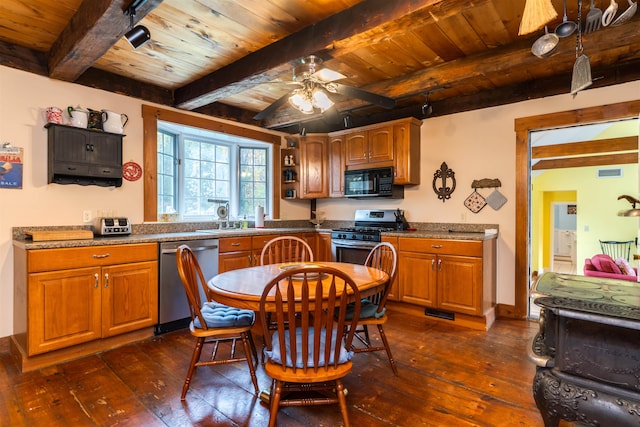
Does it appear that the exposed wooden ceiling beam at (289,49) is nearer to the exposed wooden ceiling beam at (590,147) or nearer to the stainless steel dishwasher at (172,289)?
the stainless steel dishwasher at (172,289)

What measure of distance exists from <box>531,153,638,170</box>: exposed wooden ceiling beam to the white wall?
2711mm

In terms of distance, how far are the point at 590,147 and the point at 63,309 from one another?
673 centimetres

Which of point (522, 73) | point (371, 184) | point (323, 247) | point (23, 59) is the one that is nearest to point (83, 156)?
point (23, 59)

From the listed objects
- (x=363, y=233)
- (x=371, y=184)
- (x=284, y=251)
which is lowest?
(x=284, y=251)

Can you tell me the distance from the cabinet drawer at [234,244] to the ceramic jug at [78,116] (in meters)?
1.60

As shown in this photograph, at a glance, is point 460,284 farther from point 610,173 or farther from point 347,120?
point 610,173

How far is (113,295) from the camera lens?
2.68 m

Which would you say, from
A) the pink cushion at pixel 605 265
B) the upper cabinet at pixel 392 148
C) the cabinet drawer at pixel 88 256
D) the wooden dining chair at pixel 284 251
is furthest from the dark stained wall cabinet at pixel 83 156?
the pink cushion at pixel 605 265

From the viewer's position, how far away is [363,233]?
395 centimetres

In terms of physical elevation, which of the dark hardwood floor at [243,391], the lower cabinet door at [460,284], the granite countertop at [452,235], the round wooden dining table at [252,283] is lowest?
the dark hardwood floor at [243,391]

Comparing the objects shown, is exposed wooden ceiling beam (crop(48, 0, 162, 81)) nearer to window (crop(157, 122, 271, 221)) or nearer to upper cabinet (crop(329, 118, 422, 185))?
window (crop(157, 122, 271, 221))

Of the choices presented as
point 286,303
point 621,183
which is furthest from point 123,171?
point 621,183

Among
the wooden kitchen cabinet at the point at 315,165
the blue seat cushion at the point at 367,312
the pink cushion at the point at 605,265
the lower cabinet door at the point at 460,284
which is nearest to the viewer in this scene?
the blue seat cushion at the point at 367,312

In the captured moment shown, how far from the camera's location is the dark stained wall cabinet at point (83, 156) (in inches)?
108
